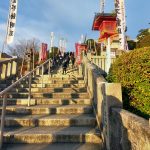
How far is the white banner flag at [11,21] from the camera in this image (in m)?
14.1

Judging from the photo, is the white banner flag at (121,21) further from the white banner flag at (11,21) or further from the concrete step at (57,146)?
the concrete step at (57,146)

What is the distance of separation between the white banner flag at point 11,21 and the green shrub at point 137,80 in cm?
1018

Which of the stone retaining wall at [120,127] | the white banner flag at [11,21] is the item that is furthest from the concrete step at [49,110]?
the white banner flag at [11,21]

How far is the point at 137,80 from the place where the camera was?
4625 millimetres

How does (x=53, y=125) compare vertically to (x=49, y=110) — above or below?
below

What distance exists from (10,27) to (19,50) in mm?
30853

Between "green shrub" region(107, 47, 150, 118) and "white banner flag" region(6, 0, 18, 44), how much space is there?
10.2 meters

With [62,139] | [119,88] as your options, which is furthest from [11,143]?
[119,88]

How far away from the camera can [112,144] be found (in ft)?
13.7

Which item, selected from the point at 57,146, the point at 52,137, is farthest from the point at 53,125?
the point at 57,146

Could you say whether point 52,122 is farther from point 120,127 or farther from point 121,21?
point 121,21

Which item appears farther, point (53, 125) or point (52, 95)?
point (52, 95)

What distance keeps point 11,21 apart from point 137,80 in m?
11.7

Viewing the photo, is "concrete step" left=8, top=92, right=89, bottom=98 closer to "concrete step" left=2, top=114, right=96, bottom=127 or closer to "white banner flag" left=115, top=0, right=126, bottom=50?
"concrete step" left=2, top=114, right=96, bottom=127
